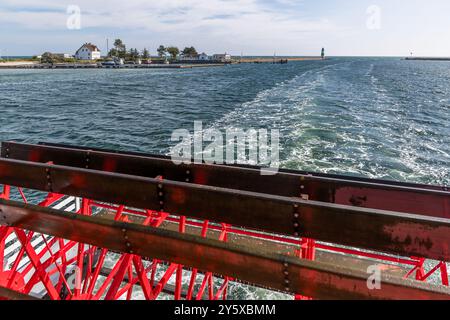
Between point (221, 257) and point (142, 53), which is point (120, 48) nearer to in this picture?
point (142, 53)

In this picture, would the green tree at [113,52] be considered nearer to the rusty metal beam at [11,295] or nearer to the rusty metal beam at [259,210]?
the rusty metal beam at [259,210]

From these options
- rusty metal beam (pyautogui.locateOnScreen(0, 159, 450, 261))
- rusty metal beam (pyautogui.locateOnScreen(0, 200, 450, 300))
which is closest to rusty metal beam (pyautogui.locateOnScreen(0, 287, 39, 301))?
rusty metal beam (pyautogui.locateOnScreen(0, 200, 450, 300))

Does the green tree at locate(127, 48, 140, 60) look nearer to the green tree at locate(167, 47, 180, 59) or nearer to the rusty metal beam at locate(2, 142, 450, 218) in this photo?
the green tree at locate(167, 47, 180, 59)

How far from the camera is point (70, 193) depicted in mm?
5152

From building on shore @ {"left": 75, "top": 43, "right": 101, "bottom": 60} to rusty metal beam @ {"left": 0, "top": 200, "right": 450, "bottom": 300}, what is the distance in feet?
433

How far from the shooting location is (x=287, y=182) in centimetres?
552

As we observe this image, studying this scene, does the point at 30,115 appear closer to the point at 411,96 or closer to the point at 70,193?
the point at 70,193

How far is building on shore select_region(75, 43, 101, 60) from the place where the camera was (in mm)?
123550

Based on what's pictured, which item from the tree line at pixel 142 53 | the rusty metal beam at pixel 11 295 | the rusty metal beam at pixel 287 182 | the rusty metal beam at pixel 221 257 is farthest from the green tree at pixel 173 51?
the rusty metal beam at pixel 11 295

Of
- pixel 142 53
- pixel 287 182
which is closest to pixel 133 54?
pixel 142 53

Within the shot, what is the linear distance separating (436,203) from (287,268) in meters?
2.62

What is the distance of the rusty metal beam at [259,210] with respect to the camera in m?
3.72

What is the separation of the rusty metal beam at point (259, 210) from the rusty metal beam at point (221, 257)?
0.48 metres

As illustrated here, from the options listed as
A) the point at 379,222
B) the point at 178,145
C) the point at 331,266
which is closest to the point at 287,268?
the point at 331,266
